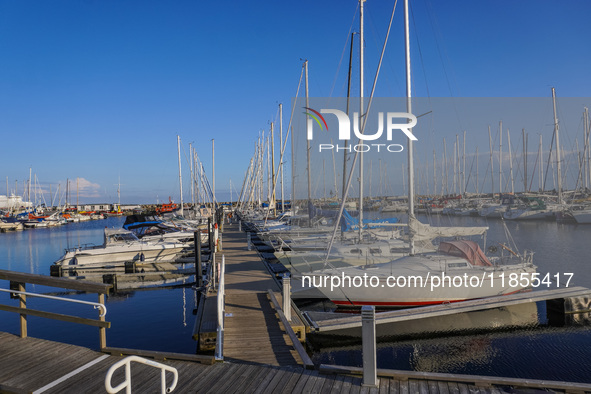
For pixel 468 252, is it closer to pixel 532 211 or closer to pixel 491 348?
pixel 491 348

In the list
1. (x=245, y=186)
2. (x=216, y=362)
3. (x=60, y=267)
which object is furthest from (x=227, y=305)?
(x=245, y=186)

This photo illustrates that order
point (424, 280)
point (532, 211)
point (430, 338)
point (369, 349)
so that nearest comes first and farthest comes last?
point (369, 349), point (430, 338), point (424, 280), point (532, 211)

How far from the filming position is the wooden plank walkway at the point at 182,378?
18.5 feet

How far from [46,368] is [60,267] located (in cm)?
2217

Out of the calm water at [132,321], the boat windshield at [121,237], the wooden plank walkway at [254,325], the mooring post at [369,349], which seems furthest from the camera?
the boat windshield at [121,237]

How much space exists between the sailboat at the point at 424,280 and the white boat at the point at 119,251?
16.4 metres

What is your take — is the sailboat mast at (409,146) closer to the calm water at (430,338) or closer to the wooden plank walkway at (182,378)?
the calm water at (430,338)

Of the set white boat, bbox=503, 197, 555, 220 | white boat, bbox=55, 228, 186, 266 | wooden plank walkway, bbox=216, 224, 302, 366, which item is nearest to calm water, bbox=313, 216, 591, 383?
wooden plank walkway, bbox=216, 224, 302, 366

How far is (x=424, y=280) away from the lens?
14.0m

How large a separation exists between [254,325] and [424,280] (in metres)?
6.81

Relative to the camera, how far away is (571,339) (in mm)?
13430

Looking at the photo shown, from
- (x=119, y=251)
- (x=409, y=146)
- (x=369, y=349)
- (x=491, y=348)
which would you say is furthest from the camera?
(x=119, y=251)

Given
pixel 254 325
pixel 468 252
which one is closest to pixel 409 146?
pixel 468 252
